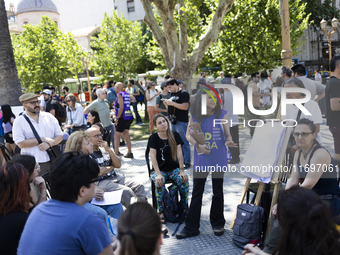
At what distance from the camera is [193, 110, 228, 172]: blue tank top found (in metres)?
4.08

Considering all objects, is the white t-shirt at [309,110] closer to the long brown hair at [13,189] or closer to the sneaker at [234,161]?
the long brown hair at [13,189]

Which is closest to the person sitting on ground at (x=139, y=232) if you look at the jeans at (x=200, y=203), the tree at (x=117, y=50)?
the jeans at (x=200, y=203)

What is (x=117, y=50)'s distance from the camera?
26719 millimetres

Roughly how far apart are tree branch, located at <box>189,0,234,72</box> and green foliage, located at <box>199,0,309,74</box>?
25.3 ft

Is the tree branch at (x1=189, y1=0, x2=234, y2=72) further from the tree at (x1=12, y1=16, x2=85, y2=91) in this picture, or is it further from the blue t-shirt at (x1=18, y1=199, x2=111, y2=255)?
the tree at (x1=12, y1=16, x2=85, y2=91)

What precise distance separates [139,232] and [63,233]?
625mm

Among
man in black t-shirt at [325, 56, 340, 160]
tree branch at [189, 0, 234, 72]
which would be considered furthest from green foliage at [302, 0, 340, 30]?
man in black t-shirt at [325, 56, 340, 160]

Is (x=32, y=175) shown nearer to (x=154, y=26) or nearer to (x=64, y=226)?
(x=64, y=226)

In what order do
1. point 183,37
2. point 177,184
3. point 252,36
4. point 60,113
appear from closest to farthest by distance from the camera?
point 177,184
point 60,113
point 183,37
point 252,36

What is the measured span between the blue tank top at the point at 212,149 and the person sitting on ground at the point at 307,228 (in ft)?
6.91

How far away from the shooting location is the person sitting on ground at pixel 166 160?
450cm

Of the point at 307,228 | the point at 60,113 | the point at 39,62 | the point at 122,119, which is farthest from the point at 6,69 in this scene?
the point at 39,62

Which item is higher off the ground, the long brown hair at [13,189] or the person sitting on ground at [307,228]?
the long brown hair at [13,189]

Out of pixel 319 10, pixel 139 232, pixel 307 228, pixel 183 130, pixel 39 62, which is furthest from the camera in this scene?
pixel 319 10
